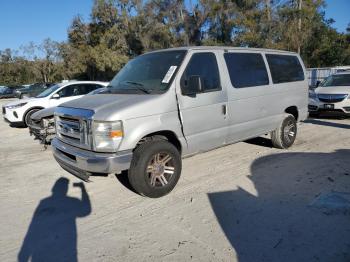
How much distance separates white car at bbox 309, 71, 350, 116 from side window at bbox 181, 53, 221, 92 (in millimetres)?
7197

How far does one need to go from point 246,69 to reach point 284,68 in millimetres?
1386

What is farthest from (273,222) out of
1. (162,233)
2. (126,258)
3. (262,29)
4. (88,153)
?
(262,29)

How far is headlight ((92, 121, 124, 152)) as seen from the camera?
4.19 metres

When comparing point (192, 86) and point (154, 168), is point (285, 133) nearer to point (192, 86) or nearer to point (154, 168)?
point (192, 86)

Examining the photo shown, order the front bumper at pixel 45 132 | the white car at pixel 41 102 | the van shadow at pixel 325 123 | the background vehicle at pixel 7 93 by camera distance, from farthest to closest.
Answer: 1. the background vehicle at pixel 7 93
2. the white car at pixel 41 102
3. the van shadow at pixel 325 123
4. the front bumper at pixel 45 132

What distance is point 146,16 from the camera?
41.2 m

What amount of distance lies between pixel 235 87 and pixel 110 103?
2.32 metres

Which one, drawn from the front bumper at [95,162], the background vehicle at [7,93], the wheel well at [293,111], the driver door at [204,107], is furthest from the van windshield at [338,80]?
the background vehicle at [7,93]

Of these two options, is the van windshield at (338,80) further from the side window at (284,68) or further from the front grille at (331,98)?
the side window at (284,68)

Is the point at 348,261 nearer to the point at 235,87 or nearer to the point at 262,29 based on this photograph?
the point at 235,87

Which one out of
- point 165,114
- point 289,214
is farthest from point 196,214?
point 165,114

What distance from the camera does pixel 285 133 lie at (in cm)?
700

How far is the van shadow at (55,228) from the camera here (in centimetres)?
339

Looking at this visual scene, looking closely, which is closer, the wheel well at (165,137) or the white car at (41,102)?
the wheel well at (165,137)
